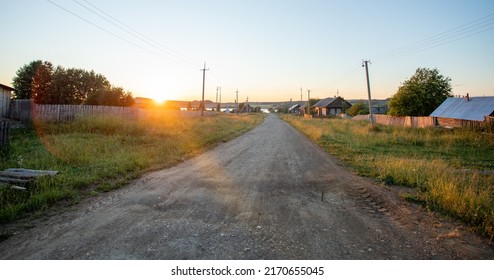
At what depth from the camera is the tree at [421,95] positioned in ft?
113

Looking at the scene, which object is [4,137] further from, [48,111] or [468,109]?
[468,109]

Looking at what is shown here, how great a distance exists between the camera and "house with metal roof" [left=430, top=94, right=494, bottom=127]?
23219mm

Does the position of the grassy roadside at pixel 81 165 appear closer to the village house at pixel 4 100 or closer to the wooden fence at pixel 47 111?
the wooden fence at pixel 47 111

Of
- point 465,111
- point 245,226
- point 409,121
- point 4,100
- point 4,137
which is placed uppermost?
point 4,100

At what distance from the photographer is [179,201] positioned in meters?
5.59

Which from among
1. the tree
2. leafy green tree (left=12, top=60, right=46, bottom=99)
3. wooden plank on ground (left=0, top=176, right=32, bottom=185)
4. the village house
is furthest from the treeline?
the tree

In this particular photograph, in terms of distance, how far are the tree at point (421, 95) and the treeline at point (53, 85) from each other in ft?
120

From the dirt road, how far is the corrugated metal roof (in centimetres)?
2378

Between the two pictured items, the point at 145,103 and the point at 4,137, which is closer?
the point at 4,137

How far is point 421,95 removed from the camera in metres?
34.5

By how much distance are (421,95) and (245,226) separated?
38.3m

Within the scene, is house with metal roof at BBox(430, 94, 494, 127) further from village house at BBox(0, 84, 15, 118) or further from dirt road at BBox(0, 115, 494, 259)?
village house at BBox(0, 84, 15, 118)

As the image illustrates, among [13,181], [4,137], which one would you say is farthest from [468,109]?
[4,137]

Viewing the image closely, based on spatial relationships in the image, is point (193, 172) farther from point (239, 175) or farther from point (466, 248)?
point (466, 248)
